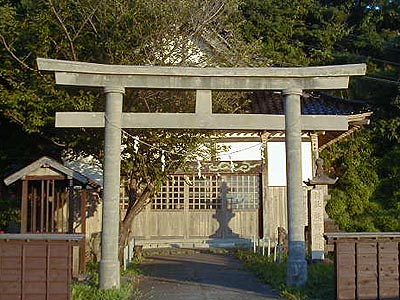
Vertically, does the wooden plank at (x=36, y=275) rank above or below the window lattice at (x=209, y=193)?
below

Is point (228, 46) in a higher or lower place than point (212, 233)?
higher

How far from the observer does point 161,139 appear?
1433 centimetres

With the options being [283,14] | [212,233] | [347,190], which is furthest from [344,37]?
[212,233]

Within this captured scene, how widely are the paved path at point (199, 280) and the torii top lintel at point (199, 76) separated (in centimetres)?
421

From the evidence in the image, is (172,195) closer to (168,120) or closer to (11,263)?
(168,120)

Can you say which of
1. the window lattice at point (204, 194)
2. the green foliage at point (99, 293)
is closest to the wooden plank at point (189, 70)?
the green foliage at point (99, 293)

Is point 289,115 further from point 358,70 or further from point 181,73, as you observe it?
point 181,73

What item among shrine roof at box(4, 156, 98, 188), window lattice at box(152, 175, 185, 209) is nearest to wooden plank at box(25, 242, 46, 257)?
shrine roof at box(4, 156, 98, 188)

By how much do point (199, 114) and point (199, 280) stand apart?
3.91 m

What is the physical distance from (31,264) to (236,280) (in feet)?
16.2

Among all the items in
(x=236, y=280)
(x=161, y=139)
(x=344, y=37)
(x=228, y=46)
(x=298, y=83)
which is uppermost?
(x=344, y=37)

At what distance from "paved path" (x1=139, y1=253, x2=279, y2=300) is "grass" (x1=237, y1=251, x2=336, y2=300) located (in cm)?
25

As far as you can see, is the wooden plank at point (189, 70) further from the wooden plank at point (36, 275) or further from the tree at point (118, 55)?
the wooden plank at point (36, 275)

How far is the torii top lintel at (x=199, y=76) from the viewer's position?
39.3 ft
